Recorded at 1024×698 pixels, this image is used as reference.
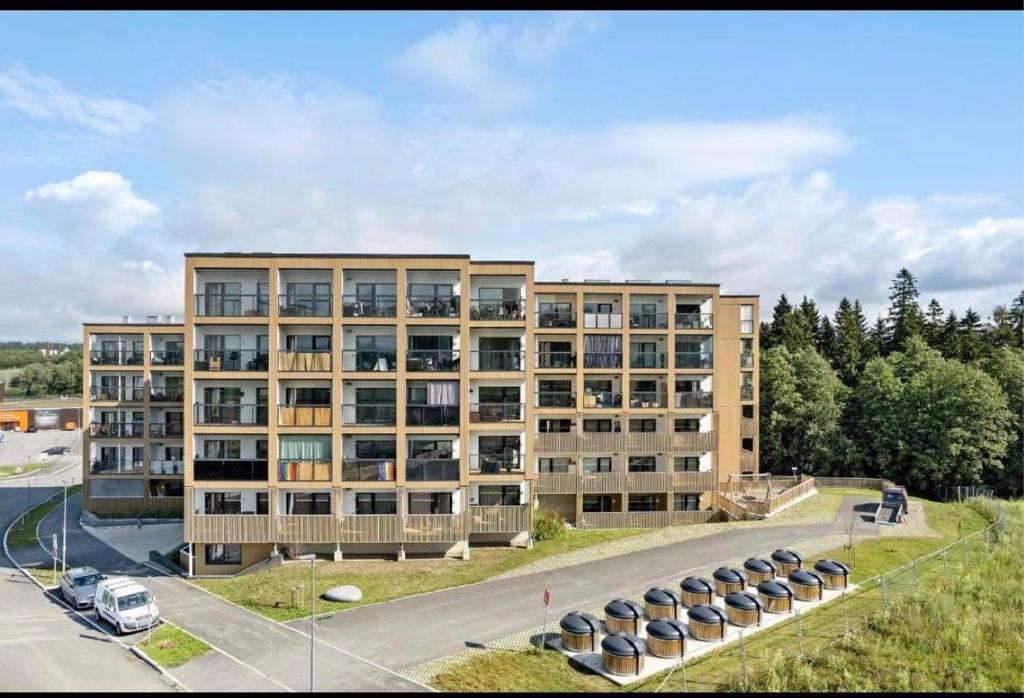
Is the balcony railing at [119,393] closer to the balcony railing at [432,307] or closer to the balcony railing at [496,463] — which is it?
the balcony railing at [432,307]

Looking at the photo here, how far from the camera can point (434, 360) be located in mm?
32844

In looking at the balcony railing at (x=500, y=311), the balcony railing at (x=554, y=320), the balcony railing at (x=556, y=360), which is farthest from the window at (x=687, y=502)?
the balcony railing at (x=500, y=311)

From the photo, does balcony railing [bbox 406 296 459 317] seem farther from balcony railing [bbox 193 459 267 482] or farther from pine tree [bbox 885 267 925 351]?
pine tree [bbox 885 267 925 351]

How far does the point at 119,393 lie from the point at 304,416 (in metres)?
24.1

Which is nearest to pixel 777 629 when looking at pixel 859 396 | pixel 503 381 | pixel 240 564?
pixel 503 381

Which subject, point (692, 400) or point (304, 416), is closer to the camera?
point (304, 416)

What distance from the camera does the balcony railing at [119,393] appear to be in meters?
47.1

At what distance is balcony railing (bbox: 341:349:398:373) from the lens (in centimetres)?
3262

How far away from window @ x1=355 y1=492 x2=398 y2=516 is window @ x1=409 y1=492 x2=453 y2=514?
3.25 feet

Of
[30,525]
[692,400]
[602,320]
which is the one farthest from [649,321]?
[30,525]

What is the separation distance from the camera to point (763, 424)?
5900 centimetres

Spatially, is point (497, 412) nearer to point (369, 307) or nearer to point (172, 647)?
point (369, 307)

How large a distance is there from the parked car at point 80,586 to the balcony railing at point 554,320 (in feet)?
88.0

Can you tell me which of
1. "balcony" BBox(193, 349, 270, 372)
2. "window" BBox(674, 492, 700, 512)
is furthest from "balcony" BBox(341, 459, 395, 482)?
"window" BBox(674, 492, 700, 512)
